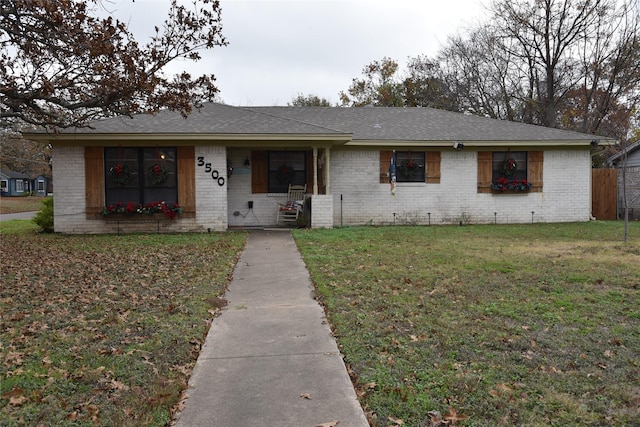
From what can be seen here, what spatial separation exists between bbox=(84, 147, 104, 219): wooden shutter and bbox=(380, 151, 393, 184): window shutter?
309 inches

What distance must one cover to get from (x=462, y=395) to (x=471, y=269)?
4406 mm

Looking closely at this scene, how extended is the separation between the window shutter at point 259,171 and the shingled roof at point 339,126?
43.3 inches

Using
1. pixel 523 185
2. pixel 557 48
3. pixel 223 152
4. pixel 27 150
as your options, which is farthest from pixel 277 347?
pixel 27 150

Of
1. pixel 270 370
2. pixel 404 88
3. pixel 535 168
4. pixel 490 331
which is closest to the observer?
pixel 270 370

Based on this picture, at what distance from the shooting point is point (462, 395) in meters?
3.11

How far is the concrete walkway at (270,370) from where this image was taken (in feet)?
9.45

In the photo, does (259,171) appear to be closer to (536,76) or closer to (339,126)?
(339,126)

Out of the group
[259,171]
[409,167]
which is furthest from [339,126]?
[259,171]

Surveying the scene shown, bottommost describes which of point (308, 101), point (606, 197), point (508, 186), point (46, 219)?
point (46, 219)

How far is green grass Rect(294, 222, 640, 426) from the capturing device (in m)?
3.02

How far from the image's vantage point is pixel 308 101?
36.8m

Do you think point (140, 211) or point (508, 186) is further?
point (508, 186)

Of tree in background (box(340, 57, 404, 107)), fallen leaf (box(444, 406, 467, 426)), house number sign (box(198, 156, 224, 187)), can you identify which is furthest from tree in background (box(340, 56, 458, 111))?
fallen leaf (box(444, 406, 467, 426))

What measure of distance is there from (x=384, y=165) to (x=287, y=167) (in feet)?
9.63
